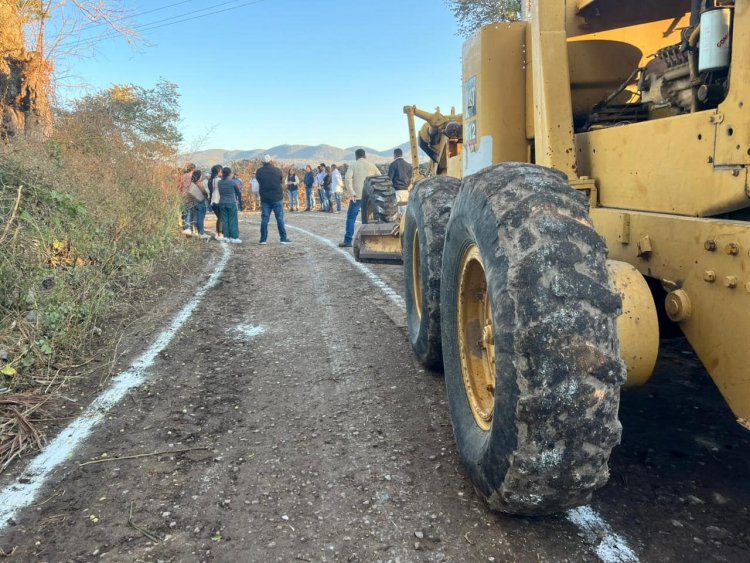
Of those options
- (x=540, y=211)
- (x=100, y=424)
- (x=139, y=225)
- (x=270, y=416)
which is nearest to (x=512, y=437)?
(x=540, y=211)

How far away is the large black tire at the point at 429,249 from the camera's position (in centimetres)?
401

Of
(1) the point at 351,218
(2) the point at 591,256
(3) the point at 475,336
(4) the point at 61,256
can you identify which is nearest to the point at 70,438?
(3) the point at 475,336

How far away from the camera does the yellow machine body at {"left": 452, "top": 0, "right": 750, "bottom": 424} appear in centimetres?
210

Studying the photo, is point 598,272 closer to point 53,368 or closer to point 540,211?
point 540,211

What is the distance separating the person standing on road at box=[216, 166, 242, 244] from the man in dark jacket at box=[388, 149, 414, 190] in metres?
4.30

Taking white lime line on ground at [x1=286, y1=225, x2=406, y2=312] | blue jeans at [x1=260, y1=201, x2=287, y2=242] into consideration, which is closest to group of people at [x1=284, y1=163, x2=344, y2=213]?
blue jeans at [x1=260, y1=201, x2=287, y2=242]

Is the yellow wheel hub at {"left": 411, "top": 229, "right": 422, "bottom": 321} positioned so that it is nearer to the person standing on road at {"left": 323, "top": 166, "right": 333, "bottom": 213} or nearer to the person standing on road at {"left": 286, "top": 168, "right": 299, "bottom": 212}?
the person standing on road at {"left": 323, "top": 166, "right": 333, "bottom": 213}

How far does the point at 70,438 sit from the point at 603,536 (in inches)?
118

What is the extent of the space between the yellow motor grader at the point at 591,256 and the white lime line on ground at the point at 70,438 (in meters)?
2.16

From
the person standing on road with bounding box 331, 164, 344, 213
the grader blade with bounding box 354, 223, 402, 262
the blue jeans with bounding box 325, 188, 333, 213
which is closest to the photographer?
A: the grader blade with bounding box 354, 223, 402, 262

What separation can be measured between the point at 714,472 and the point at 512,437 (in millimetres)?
1478

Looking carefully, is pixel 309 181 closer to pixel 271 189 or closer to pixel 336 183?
pixel 336 183

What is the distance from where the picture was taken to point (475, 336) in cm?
303

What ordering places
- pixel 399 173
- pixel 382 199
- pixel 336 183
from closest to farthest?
pixel 382 199 < pixel 399 173 < pixel 336 183
